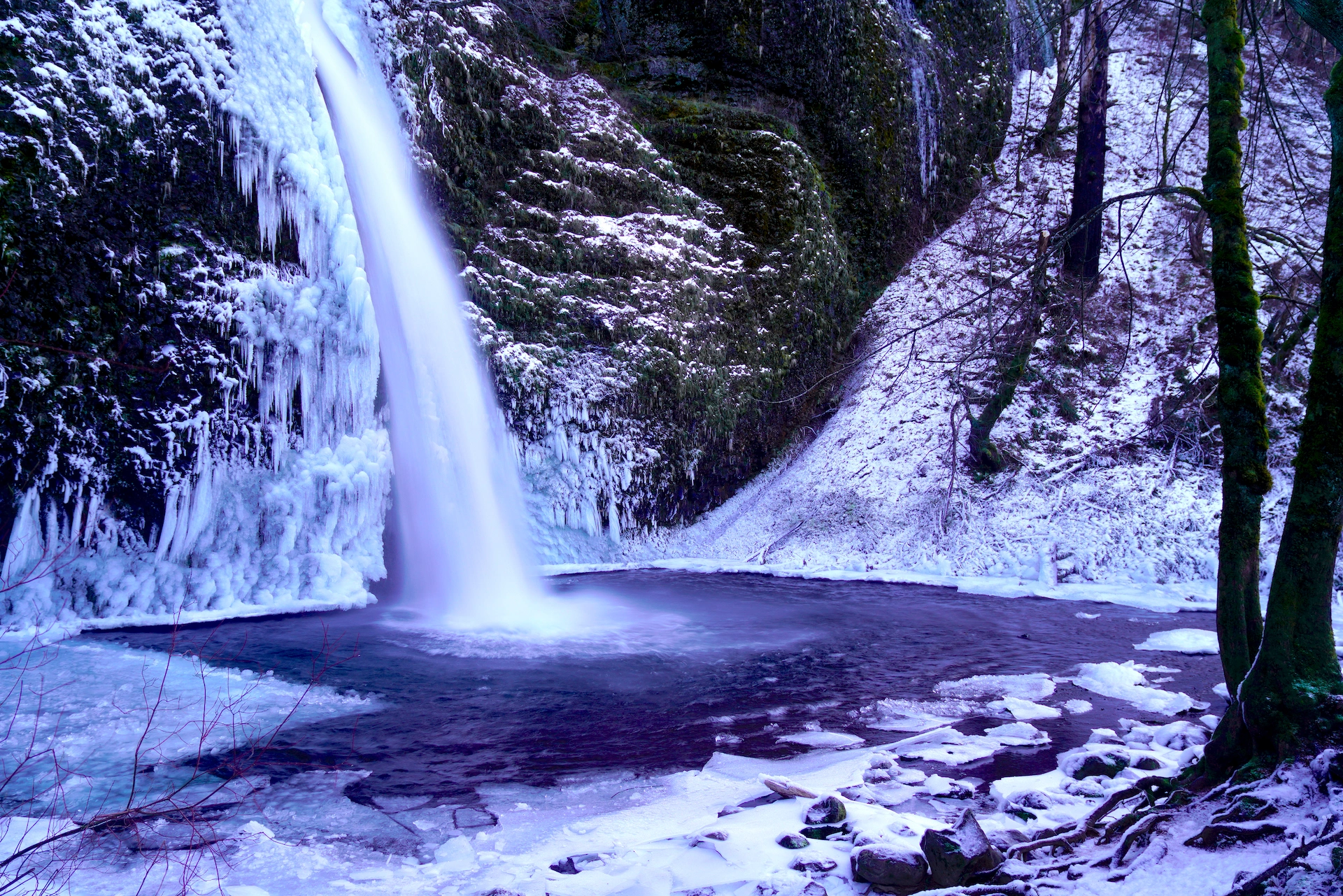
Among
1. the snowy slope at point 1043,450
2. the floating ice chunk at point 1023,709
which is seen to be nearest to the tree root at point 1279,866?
the floating ice chunk at point 1023,709

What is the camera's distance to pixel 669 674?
6.19 metres

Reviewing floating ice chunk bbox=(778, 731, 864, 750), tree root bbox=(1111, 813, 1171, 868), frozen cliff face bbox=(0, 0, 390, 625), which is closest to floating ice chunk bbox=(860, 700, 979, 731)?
floating ice chunk bbox=(778, 731, 864, 750)

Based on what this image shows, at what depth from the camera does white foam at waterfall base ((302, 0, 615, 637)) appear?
387 inches

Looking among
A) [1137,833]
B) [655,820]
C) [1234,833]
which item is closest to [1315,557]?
[1234,833]

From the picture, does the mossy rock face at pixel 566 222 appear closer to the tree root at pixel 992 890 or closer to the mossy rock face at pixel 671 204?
the mossy rock face at pixel 671 204

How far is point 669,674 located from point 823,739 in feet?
6.08

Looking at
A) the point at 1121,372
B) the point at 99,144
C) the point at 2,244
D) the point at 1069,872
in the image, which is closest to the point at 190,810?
the point at 1069,872

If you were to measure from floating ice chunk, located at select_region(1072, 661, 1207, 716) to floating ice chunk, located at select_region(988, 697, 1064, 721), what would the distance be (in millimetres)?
563

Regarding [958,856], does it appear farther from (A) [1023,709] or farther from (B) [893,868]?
(A) [1023,709]

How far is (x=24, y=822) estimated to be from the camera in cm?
337

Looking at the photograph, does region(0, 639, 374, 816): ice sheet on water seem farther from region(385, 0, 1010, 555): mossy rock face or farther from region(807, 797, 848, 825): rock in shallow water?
region(385, 0, 1010, 555): mossy rock face

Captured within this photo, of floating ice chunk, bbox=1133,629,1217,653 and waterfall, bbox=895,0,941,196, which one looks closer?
floating ice chunk, bbox=1133,629,1217,653

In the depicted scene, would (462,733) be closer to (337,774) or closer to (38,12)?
(337,774)

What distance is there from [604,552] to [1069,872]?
30.0ft
